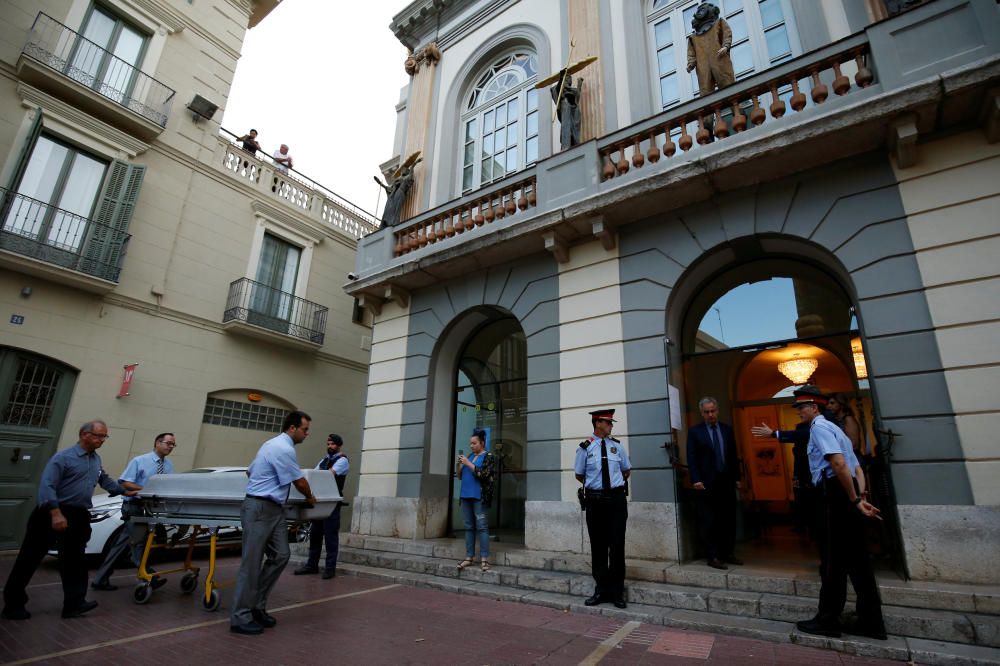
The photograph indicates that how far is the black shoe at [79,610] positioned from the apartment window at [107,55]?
40.0 feet

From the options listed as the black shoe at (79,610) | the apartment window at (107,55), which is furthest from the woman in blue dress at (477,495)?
the apartment window at (107,55)

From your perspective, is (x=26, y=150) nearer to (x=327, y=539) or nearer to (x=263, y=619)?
(x=327, y=539)

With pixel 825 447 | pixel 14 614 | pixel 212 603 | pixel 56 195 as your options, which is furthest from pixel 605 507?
pixel 56 195

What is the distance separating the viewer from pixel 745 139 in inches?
270

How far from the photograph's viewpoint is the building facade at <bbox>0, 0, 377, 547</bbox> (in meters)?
10.7

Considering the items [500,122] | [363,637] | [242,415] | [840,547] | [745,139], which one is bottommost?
[363,637]

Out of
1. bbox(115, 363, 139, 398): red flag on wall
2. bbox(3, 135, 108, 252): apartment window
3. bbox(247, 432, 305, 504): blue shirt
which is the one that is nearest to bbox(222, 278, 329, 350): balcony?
bbox(115, 363, 139, 398): red flag on wall

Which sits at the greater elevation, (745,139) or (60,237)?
(60,237)

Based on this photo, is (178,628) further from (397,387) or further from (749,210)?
(749,210)

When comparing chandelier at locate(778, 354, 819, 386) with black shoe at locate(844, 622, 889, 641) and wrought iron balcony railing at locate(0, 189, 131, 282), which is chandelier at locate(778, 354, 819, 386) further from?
wrought iron balcony railing at locate(0, 189, 131, 282)

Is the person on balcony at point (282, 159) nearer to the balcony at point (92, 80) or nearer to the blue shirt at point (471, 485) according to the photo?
the balcony at point (92, 80)

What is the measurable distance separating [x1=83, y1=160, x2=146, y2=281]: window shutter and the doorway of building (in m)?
2.27

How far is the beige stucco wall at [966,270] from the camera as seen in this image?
16.4 ft

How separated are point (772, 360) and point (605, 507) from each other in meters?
5.45
